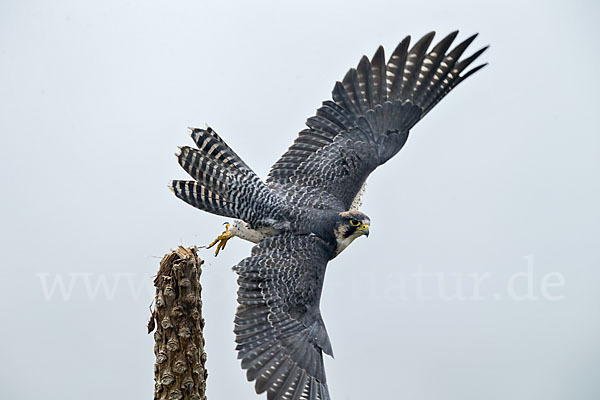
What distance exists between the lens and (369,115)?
29.0 feet

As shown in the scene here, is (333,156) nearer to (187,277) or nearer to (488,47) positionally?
(488,47)

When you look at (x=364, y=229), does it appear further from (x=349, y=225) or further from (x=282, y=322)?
(x=282, y=322)

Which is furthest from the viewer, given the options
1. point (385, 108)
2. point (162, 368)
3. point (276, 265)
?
point (385, 108)

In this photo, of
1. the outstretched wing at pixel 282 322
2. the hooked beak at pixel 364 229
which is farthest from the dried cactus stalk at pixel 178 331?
the hooked beak at pixel 364 229

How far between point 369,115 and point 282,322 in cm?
317

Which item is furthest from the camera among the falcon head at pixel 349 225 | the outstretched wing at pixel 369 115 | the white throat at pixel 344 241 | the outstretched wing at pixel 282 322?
the outstretched wing at pixel 369 115

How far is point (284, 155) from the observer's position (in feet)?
28.0

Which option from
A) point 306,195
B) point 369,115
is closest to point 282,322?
point 306,195

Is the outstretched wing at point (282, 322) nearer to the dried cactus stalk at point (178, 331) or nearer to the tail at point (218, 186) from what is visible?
the tail at point (218, 186)

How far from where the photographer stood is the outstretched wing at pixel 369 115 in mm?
8477

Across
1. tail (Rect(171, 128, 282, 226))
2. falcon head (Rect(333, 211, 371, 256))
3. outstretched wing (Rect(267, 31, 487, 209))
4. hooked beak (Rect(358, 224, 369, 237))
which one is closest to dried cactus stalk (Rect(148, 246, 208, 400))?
tail (Rect(171, 128, 282, 226))

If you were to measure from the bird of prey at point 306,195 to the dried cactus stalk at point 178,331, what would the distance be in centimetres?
172

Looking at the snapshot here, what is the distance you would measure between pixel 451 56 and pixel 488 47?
1.81 feet

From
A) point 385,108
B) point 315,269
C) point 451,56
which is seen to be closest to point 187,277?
point 315,269
